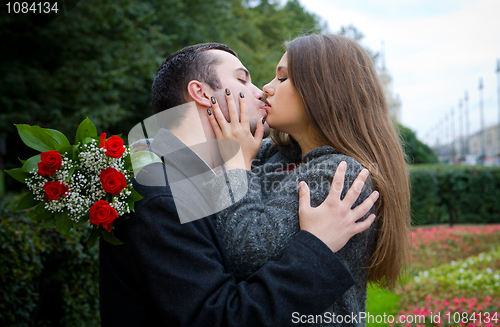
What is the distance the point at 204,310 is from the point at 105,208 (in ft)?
2.02

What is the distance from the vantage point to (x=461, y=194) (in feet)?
39.8

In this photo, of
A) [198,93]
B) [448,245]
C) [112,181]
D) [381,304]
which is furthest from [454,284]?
[112,181]

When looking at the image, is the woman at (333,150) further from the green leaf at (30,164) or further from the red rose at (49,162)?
the green leaf at (30,164)

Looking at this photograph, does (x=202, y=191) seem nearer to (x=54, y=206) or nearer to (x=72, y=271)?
(x=54, y=206)

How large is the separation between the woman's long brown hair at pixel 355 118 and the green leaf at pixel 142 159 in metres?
0.88

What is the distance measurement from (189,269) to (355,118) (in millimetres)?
1226

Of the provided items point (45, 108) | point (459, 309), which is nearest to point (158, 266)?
point (459, 309)

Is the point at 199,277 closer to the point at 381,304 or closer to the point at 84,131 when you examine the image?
the point at 84,131

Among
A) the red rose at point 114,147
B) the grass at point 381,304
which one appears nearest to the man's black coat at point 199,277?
the red rose at point 114,147

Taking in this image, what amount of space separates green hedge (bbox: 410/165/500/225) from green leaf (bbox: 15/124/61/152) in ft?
38.3

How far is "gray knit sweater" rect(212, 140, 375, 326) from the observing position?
178 centimetres

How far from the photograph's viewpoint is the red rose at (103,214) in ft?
5.47

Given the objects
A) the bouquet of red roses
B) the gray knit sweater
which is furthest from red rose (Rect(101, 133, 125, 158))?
the gray knit sweater

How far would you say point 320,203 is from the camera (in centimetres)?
189
